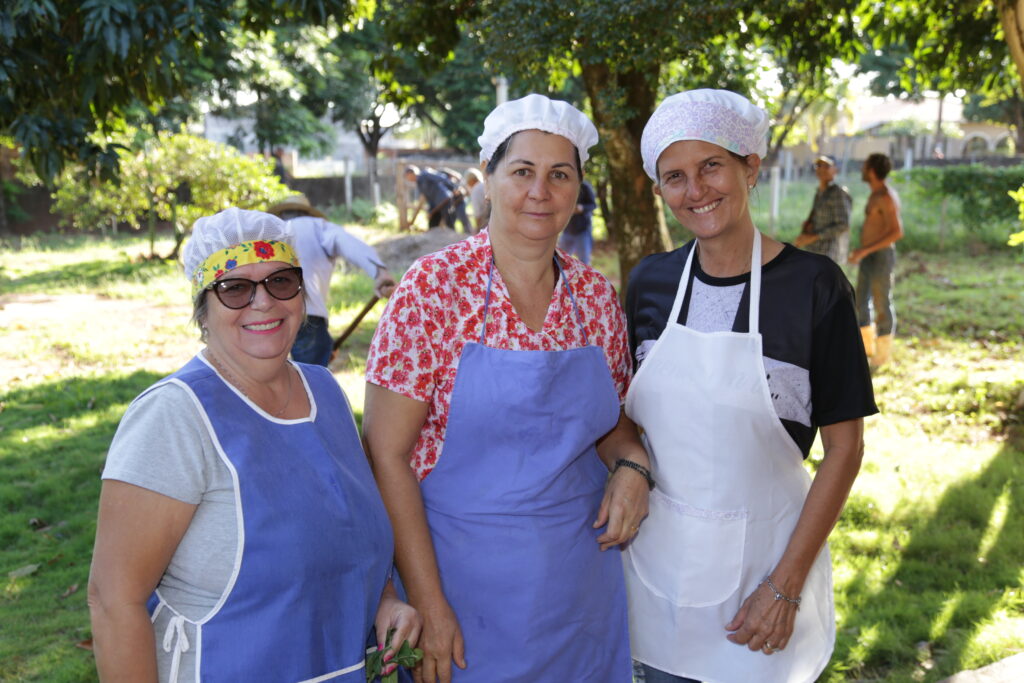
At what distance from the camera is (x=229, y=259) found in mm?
1955

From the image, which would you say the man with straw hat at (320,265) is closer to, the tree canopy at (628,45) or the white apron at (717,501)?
the tree canopy at (628,45)

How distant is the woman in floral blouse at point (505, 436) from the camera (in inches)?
82.7

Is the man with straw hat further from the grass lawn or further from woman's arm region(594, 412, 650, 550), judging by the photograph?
woman's arm region(594, 412, 650, 550)

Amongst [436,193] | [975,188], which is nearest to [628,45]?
[975,188]

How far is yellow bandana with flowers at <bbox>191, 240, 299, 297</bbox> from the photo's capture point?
1.95 m

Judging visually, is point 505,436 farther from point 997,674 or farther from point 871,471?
point 871,471

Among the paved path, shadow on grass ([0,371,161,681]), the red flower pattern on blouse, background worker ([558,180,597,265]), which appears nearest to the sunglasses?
the red flower pattern on blouse

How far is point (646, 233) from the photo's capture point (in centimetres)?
699

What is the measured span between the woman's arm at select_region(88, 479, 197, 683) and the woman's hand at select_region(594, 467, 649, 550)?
3.26ft

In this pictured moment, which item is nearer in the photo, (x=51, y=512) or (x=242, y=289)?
(x=242, y=289)

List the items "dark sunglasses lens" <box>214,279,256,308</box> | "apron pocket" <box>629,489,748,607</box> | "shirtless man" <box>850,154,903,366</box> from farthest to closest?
"shirtless man" <box>850,154,903,366</box> → "apron pocket" <box>629,489,748,607</box> → "dark sunglasses lens" <box>214,279,256,308</box>

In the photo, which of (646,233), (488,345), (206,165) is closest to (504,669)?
(488,345)

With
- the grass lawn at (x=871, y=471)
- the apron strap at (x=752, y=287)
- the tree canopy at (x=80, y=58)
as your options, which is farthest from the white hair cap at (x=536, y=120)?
the grass lawn at (x=871, y=471)

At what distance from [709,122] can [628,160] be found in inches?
178
